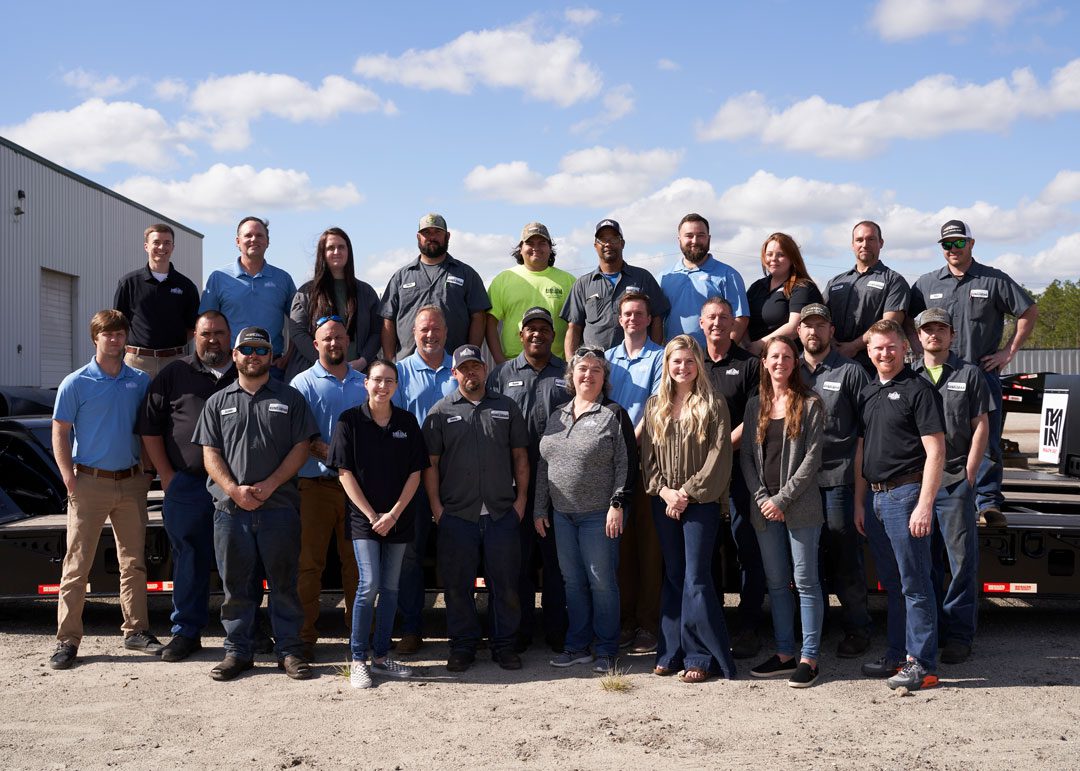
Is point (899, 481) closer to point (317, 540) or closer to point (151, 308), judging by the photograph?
point (317, 540)

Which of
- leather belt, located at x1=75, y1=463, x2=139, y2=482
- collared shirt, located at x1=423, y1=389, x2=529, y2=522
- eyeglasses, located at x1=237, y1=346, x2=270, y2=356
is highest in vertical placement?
eyeglasses, located at x1=237, y1=346, x2=270, y2=356

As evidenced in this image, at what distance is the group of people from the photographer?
5.31 m

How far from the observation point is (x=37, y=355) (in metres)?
22.8

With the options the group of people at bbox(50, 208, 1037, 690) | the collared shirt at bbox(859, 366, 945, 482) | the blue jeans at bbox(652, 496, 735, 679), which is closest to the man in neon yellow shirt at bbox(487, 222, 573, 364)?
the group of people at bbox(50, 208, 1037, 690)

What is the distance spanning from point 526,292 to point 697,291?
1.23m

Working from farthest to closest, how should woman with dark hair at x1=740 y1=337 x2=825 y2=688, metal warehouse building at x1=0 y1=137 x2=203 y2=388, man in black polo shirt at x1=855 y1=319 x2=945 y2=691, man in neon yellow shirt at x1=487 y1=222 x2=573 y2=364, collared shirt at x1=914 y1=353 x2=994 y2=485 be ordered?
metal warehouse building at x1=0 y1=137 x2=203 y2=388 → man in neon yellow shirt at x1=487 y1=222 x2=573 y2=364 → collared shirt at x1=914 y1=353 x2=994 y2=485 → woman with dark hair at x1=740 y1=337 x2=825 y2=688 → man in black polo shirt at x1=855 y1=319 x2=945 y2=691

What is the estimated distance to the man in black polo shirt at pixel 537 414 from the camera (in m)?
5.94

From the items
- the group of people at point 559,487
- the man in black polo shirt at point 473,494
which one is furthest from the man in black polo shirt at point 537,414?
the man in black polo shirt at point 473,494

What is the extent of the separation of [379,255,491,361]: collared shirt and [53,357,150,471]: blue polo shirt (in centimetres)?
181

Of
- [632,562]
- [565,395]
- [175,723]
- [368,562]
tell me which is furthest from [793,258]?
[175,723]

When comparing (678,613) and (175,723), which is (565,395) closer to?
(678,613)

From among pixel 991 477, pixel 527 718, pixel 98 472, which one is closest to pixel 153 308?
pixel 98 472

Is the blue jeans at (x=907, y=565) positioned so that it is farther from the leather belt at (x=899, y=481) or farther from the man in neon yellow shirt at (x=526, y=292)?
the man in neon yellow shirt at (x=526, y=292)

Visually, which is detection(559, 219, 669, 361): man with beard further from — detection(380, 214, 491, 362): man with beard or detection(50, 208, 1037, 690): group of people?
detection(380, 214, 491, 362): man with beard
